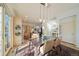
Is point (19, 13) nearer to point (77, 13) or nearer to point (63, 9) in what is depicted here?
point (63, 9)

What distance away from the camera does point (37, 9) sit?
1.73 meters

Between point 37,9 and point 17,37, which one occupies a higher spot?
point 37,9

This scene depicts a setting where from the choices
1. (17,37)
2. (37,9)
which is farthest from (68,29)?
(17,37)

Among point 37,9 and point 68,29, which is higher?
point 37,9

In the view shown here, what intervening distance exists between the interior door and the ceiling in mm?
147

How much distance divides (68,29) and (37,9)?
1.71 ft

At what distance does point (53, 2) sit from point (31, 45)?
2.23 ft

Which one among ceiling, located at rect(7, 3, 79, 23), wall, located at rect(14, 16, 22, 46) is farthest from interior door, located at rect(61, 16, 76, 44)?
wall, located at rect(14, 16, 22, 46)

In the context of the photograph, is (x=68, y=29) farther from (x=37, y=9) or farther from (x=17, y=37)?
(x=17, y=37)

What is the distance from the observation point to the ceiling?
1.69m

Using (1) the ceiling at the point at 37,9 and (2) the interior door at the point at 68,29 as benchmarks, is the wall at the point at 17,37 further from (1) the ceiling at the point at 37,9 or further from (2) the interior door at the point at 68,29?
(2) the interior door at the point at 68,29

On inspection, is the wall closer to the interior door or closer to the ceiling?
the ceiling

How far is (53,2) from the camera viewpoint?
1.68 metres

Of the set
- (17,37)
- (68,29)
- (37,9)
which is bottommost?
(17,37)
